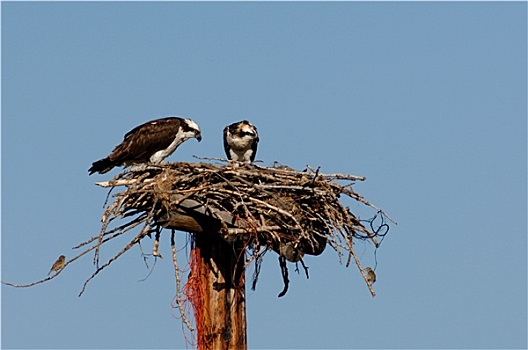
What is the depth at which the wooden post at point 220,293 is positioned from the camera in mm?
7383

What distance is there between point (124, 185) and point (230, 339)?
1.79 m

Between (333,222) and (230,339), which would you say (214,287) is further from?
(333,222)

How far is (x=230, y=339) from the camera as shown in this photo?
7.38 metres

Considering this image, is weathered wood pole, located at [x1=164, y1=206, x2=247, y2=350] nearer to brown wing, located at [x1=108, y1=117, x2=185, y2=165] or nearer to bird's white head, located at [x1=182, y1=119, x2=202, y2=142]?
brown wing, located at [x1=108, y1=117, x2=185, y2=165]

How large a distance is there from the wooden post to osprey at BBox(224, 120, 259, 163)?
4.27 m

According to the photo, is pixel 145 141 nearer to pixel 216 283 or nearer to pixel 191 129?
pixel 191 129

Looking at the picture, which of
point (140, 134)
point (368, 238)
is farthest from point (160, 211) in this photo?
point (140, 134)

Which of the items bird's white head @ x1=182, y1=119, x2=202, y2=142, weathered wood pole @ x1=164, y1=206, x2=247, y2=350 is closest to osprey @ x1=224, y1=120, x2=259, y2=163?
bird's white head @ x1=182, y1=119, x2=202, y2=142

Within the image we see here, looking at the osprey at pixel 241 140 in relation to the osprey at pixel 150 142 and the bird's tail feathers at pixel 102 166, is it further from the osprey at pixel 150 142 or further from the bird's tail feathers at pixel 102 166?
the bird's tail feathers at pixel 102 166

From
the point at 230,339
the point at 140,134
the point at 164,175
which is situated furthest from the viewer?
the point at 140,134

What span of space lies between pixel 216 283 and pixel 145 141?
3573 millimetres

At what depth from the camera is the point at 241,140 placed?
11.9m

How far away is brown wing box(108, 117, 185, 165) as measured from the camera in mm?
10555

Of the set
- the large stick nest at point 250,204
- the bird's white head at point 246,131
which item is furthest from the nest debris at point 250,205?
the bird's white head at point 246,131
